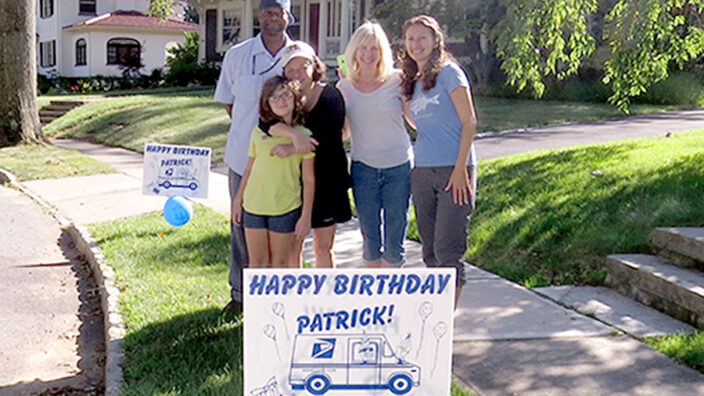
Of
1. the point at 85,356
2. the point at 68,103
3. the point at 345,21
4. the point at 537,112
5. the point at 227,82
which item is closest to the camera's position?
the point at 227,82

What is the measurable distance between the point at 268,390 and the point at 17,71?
1393 centimetres

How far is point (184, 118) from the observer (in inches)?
717

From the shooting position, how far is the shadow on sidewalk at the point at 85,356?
15.1 ft

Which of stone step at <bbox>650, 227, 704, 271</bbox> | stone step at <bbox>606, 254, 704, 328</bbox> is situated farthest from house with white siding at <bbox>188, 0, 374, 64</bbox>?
stone step at <bbox>606, 254, 704, 328</bbox>

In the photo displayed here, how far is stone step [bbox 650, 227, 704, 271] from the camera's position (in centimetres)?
575

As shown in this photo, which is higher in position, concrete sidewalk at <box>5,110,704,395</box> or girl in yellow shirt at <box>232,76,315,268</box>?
girl in yellow shirt at <box>232,76,315,268</box>

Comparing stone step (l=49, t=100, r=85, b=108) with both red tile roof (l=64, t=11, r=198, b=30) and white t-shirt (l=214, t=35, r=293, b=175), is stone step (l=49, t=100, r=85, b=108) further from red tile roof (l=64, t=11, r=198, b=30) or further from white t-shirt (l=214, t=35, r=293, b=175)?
white t-shirt (l=214, t=35, r=293, b=175)

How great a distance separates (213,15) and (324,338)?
33264mm

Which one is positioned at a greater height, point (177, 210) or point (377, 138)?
point (377, 138)

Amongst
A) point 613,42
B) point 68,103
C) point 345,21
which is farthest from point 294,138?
point 345,21

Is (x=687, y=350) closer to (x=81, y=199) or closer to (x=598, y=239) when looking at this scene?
(x=598, y=239)

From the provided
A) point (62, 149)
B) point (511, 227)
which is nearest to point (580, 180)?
point (511, 227)

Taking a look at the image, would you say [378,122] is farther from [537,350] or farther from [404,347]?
[404,347]

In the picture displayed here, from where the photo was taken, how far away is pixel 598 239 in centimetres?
661
